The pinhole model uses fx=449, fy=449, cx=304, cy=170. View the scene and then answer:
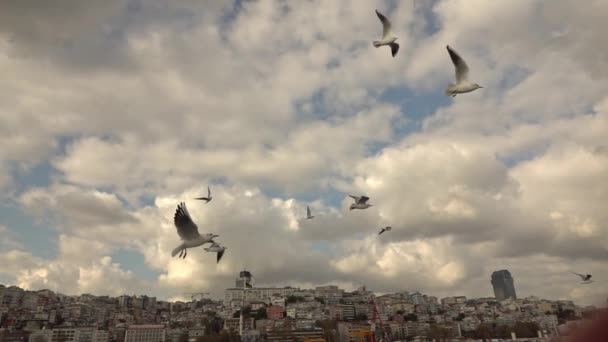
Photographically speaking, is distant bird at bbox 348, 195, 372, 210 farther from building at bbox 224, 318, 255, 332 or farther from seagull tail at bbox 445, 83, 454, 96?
building at bbox 224, 318, 255, 332

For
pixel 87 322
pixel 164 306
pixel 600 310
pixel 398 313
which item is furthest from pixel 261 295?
pixel 600 310

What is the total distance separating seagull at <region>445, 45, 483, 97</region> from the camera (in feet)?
43.8

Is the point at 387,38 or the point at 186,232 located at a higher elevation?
the point at 387,38

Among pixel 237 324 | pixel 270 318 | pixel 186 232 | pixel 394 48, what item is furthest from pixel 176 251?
pixel 270 318

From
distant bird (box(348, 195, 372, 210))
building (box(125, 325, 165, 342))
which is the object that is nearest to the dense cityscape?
building (box(125, 325, 165, 342))

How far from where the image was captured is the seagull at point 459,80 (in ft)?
43.8

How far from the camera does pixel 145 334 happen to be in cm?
10769

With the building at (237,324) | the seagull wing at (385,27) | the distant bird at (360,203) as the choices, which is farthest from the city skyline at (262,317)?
the seagull wing at (385,27)

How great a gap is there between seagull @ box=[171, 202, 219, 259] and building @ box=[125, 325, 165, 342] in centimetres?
10485

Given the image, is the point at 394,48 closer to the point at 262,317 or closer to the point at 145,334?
the point at 145,334

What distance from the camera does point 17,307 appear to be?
420 feet

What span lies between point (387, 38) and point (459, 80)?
2922mm

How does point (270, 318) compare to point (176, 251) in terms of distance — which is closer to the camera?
point (176, 251)

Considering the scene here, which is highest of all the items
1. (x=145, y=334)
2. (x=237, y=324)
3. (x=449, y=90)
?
(x=449, y=90)
